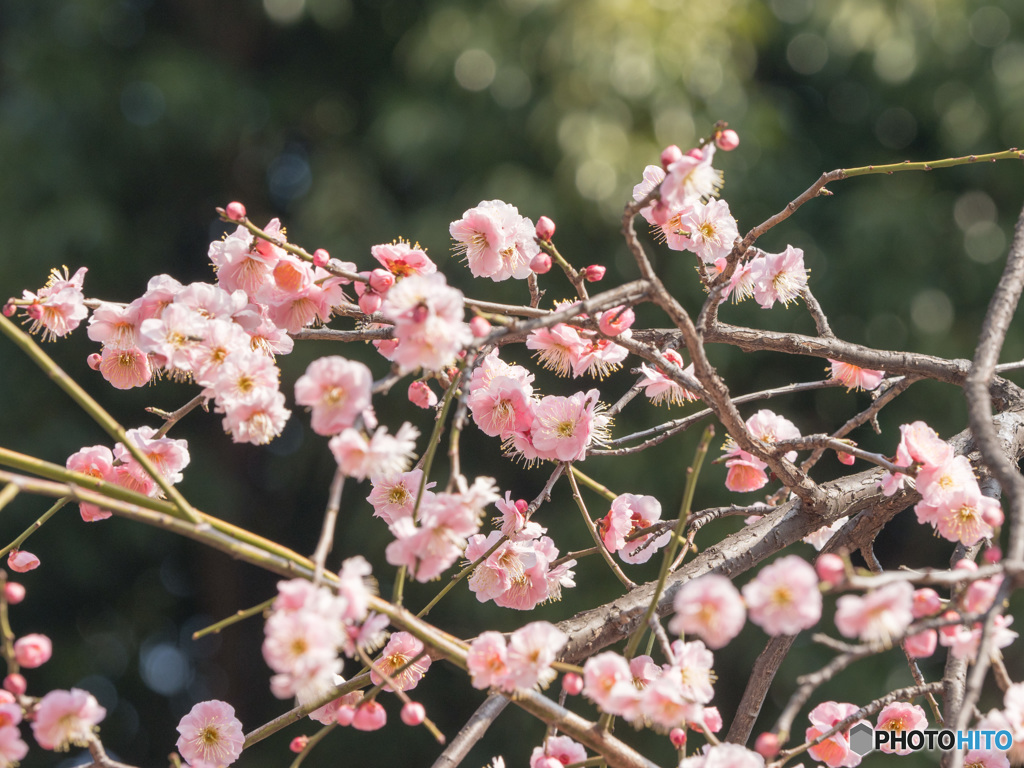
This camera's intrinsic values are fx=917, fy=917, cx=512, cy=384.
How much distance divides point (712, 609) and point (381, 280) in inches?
12.3

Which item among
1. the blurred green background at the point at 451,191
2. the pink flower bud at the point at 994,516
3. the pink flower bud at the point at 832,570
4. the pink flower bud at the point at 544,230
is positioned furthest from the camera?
the blurred green background at the point at 451,191

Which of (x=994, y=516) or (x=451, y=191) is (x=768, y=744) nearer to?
(x=994, y=516)

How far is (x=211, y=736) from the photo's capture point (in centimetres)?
66

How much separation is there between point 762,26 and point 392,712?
8.06ft

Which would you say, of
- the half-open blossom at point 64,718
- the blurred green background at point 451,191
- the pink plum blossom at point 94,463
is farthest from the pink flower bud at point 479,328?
the blurred green background at point 451,191

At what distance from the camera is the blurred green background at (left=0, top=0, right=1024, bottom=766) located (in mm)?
2555

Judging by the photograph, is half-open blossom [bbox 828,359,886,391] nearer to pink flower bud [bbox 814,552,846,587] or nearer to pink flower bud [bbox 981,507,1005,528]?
pink flower bud [bbox 981,507,1005,528]

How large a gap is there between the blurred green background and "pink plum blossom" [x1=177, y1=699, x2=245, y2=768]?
5.96ft

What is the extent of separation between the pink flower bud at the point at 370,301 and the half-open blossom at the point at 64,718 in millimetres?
289

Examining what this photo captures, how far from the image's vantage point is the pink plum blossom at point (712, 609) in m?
0.41

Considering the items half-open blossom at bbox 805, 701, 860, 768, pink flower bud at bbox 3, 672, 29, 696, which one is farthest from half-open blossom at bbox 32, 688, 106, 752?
half-open blossom at bbox 805, 701, 860, 768

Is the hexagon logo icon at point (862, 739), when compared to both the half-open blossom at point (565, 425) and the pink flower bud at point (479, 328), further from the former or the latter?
the pink flower bud at point (479, 328)

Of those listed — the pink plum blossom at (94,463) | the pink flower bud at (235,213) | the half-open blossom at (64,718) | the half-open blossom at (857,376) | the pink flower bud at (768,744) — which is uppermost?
the pink flower bud at (235,213)

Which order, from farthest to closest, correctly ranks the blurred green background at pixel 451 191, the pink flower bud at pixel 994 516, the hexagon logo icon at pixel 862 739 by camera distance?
the blurred green background at pixel 451 191 < the hexagon logo icon at pixel 862 739 < the pink flower bud at pixel 994 516
